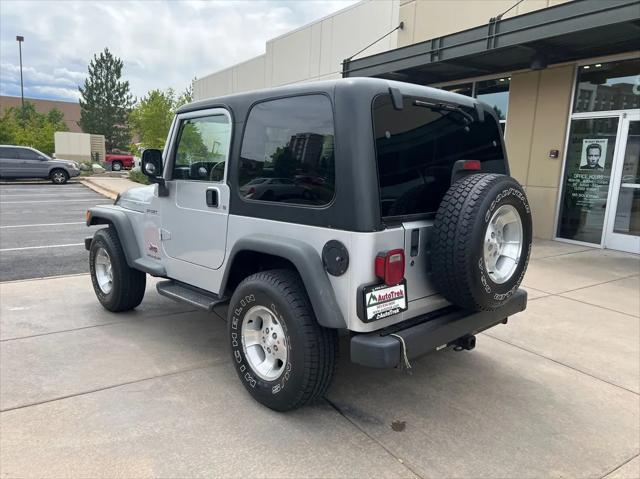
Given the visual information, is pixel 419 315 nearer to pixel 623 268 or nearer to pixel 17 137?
pixel 623 268

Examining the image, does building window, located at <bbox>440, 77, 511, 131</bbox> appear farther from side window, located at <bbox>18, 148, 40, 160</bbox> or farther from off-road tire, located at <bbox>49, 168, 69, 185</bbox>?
side window, located at <bbox>18, 148, 40, 160</bbox>

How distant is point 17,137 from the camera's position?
107ft

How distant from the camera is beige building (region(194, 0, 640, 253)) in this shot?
25.1 feet

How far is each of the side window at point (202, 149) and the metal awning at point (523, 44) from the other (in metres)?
5.99

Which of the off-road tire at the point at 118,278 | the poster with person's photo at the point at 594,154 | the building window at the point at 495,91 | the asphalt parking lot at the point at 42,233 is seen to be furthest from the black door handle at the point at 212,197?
the building window at the point at 495,91

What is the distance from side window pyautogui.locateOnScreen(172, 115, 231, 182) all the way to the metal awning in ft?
19.6

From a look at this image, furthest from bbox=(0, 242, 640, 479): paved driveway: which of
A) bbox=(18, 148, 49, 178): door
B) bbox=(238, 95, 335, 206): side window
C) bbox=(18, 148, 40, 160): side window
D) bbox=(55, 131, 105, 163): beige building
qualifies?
bbox=(55, 131, 105, 163): beige building

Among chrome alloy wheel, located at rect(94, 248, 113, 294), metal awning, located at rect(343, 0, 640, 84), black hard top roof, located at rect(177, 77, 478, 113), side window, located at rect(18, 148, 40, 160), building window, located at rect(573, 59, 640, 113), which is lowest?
chrome alloy wheel, located at rect(94, 248, 113, 294)

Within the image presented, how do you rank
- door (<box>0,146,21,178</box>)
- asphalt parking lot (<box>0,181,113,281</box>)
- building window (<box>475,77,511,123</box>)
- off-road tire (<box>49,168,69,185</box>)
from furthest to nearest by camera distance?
off-road tire (<box>49,168,69,185</box>), door (<box>0,146,21,178</box>), building window (<box>475,77,511,123</box>), asphalt parking lot (<box>0,181,113,281</box>)

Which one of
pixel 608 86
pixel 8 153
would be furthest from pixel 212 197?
pixel 8 153

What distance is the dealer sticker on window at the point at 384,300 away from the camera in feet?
8.38

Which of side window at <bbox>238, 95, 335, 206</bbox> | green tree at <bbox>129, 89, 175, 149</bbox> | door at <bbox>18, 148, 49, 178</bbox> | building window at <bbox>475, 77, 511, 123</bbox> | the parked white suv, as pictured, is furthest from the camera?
green tree at <bbox>129, 89, 175, 149</bbox>

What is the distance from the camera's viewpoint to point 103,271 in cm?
484

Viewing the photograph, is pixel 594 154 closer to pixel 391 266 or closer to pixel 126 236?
pixel 391 266
